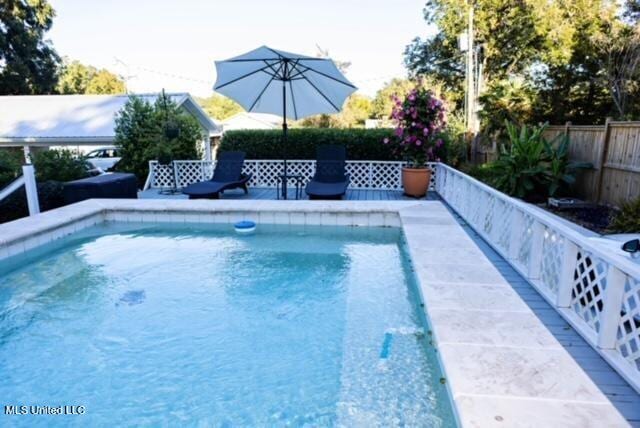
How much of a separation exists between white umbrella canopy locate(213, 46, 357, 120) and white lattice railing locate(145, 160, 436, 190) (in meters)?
2.33

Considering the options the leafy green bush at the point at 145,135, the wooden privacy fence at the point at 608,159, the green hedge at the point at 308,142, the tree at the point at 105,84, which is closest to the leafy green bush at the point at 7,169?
the leafy green bush at the point at 145,135

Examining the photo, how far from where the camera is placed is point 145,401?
2.81m

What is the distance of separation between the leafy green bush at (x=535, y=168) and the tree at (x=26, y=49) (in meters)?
26.0

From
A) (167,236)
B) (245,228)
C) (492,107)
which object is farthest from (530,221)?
(492,107)

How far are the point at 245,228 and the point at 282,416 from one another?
438 cm

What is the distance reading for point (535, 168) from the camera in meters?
7.93

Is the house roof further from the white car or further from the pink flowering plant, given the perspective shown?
the pink flowering plant

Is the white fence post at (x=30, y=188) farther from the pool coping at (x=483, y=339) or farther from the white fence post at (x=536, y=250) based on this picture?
the white fence post at (x=536, y=250)

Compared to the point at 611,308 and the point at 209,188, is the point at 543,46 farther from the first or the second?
the point at 611,308

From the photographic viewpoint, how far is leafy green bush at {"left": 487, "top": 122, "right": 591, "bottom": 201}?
25.9 feet

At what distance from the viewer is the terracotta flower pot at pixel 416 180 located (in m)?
8.88

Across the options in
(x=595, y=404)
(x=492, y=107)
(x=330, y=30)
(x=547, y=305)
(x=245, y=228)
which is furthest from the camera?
(x=330, y=30)

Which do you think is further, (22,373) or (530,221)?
(530,221)

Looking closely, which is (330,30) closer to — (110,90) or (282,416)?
(110,90)
